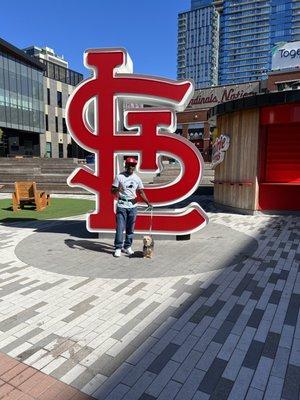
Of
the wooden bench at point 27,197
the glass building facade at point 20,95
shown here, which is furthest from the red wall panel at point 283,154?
the glass building facade at point 20,95

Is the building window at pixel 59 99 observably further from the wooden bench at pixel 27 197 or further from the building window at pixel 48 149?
the wooden bench at pixel 27 197

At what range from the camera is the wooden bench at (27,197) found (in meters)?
12.2

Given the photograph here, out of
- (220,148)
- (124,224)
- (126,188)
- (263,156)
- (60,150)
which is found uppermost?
(60,150)

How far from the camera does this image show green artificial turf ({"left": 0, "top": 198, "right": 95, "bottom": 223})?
1089cm

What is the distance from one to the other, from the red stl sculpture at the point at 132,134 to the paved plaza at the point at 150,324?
91 centimetres

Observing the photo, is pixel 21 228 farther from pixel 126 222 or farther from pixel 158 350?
pixel 158 350

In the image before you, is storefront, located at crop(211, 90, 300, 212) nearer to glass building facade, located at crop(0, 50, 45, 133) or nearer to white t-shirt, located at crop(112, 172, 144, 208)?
white t-shirt, located at crop(112, 172, 144, 208)

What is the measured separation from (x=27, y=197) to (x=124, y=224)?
757 cm

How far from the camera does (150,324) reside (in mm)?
3764

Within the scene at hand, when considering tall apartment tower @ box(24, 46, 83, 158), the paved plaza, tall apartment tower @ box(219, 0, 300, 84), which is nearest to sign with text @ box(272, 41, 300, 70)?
the paved plaza

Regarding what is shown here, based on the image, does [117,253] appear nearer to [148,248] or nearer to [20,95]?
[148,248]

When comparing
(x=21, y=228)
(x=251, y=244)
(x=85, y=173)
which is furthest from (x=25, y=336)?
(x=21, y=228)

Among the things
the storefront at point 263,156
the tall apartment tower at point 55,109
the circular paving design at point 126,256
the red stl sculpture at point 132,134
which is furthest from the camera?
the tall apartment tower at point 55,109

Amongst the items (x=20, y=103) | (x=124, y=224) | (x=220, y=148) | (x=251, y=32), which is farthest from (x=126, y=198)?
(x=251, y=32)
